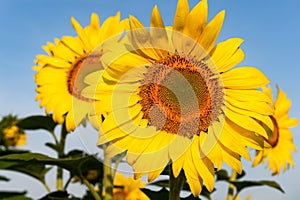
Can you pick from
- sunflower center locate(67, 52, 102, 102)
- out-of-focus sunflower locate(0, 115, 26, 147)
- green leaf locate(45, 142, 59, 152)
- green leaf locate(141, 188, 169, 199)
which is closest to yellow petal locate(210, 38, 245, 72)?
green leaf locate(141, 188, 169, 199)

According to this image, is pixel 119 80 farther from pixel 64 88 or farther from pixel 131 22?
pixel 64 88

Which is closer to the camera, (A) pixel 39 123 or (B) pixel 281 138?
(A) pixel 39 123

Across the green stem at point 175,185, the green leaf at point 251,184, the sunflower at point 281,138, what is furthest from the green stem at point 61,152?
the green stem at point 175,185

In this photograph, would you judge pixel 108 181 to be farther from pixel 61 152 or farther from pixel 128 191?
pixel 128 191

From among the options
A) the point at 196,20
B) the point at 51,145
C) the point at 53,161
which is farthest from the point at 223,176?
the point at 196,20

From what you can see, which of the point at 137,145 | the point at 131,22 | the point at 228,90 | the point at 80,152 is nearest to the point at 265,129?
the point at 228,90

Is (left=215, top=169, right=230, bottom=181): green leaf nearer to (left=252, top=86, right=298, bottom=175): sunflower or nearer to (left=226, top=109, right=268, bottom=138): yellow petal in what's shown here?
(left=252, top=86, right=298, bottom=175): sunflower
